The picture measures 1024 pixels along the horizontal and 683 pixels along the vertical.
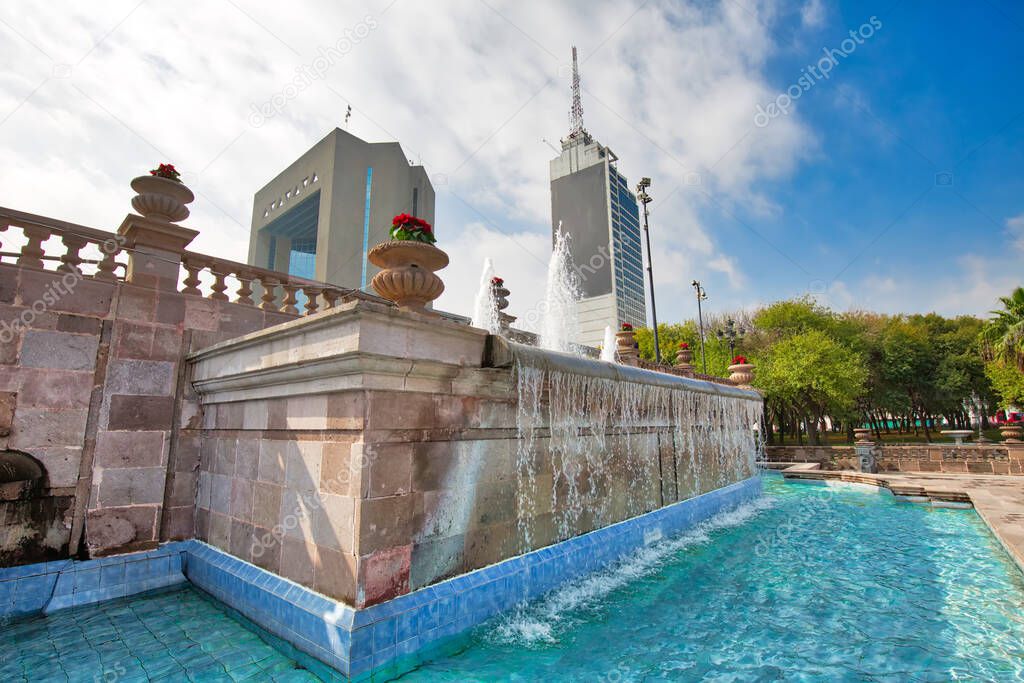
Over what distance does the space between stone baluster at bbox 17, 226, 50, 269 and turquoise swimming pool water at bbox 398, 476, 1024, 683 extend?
630 centimetres

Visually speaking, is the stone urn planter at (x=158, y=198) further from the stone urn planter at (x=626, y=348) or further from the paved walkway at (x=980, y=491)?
the paved walkway at (x=980, y=491)

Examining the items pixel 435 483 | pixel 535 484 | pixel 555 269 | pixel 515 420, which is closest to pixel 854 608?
pixel 535 484

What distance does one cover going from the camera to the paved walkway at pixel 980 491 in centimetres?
734

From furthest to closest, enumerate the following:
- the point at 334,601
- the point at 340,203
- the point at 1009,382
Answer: the point at 340,203, the point at 1009,382, the point at 334,601

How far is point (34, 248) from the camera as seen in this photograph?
5.48 metres

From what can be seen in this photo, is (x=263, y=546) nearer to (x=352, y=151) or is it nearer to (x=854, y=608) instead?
(x=854, y=608)

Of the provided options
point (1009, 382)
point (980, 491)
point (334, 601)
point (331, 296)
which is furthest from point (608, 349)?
point (1009, 382)

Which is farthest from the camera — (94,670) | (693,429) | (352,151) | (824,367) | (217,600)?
(352,151)

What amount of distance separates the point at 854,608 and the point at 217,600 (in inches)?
264

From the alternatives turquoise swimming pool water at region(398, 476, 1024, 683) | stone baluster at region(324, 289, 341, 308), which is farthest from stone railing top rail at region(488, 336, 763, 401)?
stone baluster at region(324, 289, 341, 308)

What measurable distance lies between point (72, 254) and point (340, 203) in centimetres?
3299

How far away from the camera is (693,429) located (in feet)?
31.8

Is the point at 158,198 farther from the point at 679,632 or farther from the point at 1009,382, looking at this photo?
the point at 1009,382

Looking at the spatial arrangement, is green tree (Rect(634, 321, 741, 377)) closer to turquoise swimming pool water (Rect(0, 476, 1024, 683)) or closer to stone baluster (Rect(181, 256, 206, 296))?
turquoise swimming pool water (Rect(0, 476, 1024, 683))
